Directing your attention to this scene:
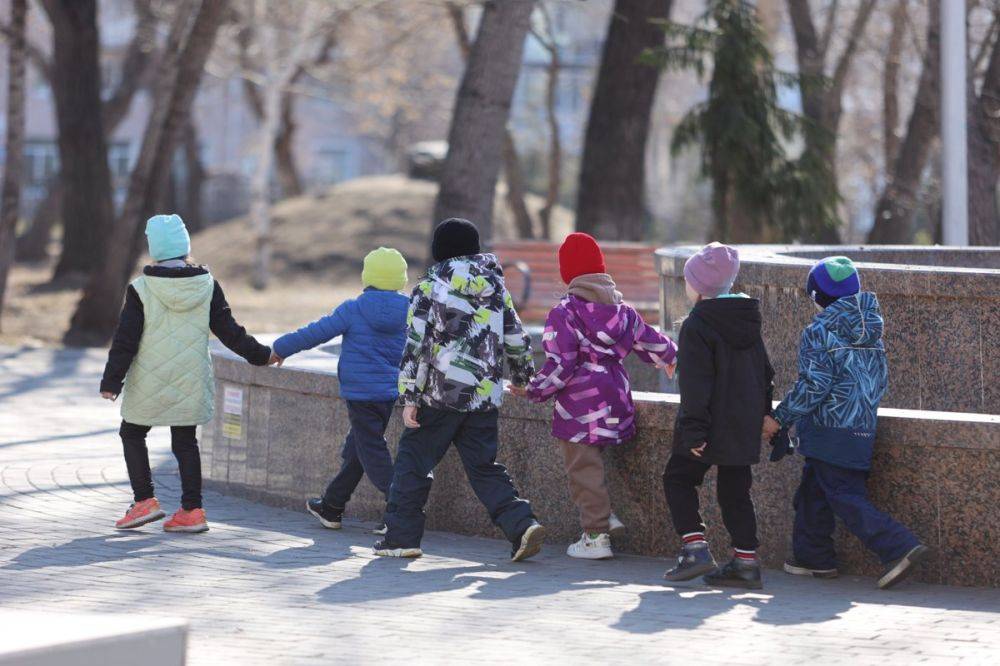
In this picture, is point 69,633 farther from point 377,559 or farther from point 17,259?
point 17,259

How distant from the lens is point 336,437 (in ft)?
27.8

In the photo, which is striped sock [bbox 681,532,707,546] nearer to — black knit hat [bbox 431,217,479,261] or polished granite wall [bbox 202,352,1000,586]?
polished granite wall [bbox 202,352,1000,586]

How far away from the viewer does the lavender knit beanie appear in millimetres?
6676

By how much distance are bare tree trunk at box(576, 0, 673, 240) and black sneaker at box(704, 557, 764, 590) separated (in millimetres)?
12621

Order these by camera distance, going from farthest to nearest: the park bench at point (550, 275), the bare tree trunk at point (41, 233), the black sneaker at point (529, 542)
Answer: the bare tree trunk at point (41, 233) → the park bench at point (550, 275) → the black sneaker at point (529, 542)

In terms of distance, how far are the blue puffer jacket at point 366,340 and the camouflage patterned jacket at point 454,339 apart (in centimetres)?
57


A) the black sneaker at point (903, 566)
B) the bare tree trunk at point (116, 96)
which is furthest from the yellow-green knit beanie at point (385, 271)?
the bare tree trunk at point (116, 96)

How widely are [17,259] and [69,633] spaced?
31.1 metres

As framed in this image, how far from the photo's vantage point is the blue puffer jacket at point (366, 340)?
7664 mm

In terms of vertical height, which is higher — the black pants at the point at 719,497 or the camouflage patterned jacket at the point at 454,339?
the camouflage patterned jacket at the point at 454,339

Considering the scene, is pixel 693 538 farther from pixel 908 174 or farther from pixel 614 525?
pixel 908 174

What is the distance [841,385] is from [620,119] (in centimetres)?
1265

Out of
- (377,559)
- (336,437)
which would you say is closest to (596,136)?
(336,437)

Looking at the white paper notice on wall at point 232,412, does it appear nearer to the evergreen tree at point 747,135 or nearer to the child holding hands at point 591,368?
the child holding hands at point 591,368
